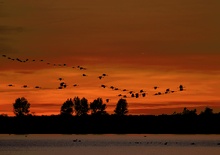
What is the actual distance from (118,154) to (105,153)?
4238 mm

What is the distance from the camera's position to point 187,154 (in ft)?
400

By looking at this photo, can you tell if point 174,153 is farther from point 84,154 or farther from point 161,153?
point 84,154

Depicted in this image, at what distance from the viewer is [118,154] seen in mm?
119938

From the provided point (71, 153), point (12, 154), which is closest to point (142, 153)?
point (71, 153)

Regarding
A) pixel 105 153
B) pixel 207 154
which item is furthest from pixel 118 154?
pixel 207 154

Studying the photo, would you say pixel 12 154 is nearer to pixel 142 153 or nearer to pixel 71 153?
pixel 71 153

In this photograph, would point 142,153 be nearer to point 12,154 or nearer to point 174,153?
point 174,153

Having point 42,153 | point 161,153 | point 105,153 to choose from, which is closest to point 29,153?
point 42,153

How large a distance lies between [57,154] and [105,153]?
7265 mm

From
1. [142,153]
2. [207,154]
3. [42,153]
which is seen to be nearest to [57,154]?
[42,153]

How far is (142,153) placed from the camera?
408 feet

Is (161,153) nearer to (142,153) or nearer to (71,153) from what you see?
(142,153)

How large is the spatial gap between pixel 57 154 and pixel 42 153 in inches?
142

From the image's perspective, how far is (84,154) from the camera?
4830 inches
